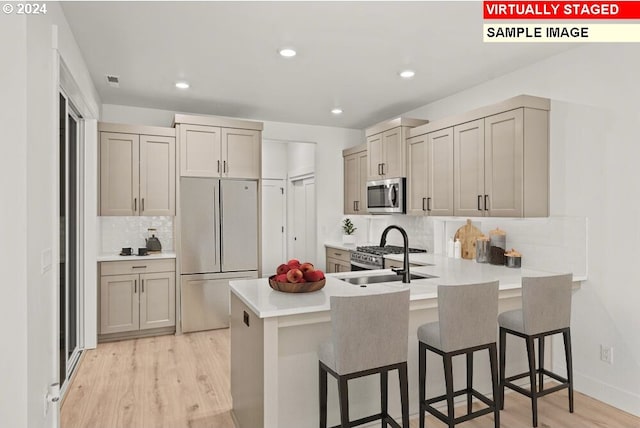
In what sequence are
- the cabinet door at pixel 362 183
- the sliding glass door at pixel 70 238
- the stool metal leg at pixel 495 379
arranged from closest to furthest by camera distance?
the stool metal leg at pixel 495 379 → the sliding glass door at pixel 70 238 → the cabinet door at pixel 362 183

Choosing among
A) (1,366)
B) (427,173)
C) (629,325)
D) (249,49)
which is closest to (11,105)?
(1,366)

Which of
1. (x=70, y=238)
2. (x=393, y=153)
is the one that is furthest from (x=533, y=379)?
(x=70, y=238)

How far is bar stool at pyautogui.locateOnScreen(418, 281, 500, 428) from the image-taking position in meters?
2.19

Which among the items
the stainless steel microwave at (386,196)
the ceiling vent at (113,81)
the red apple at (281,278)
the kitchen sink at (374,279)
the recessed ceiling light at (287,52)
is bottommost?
the kitchen sink at (374,279)

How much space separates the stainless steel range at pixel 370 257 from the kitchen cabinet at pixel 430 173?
587mm

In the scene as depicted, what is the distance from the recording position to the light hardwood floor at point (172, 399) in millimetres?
2629

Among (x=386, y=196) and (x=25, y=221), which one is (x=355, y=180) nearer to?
(x=386, y=196)

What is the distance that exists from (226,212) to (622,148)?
152 inches

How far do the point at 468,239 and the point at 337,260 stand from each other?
6.81 ft

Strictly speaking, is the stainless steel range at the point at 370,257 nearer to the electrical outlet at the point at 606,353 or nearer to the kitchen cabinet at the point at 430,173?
the kitchen cabinet at the point at 430,173

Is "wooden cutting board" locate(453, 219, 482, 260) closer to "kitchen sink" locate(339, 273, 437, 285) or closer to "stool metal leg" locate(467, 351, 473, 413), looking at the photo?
"kitchen sink" locate(339, 273, 437, 285)

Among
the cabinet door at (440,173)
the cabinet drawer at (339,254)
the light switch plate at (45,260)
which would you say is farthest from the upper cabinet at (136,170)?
the cabinet door at (440,173)

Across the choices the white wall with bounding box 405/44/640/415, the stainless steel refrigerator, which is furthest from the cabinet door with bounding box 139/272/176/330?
the white wall with bounding box 405/44/640/415

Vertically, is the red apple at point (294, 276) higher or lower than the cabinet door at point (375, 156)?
lower
